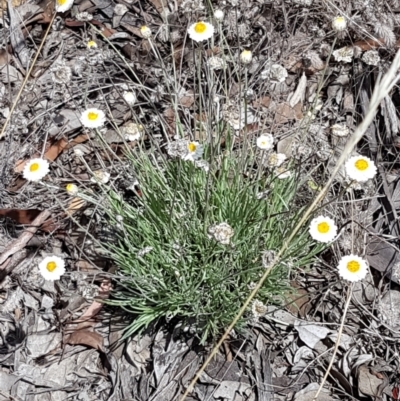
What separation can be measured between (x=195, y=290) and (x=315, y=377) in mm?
531

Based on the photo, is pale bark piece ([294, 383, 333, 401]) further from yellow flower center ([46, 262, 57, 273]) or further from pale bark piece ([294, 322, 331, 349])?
yellow flower center ([46, 262, 57, 273])

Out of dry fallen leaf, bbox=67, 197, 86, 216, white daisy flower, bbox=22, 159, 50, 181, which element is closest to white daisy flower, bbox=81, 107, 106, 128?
white daisy flower, bbox=22, 159, 50, 181

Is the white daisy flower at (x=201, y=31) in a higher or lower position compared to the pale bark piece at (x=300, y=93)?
lower

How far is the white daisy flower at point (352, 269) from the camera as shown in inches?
74.2

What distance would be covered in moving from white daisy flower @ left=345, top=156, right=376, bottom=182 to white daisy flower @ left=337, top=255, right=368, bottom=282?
285 mm

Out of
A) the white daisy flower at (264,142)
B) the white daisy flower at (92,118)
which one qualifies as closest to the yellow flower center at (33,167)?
the white daisy flower at (92,118)

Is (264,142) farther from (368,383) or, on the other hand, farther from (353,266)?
(368,383)

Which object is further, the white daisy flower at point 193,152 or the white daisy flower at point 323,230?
the white daisy flower at point 193,152

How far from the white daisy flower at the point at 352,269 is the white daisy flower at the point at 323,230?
4.9 inches

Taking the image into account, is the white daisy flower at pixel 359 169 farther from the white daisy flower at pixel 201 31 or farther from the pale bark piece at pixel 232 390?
the pale bark piece at pixel 232 390

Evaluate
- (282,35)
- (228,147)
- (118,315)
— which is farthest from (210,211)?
(282,35)

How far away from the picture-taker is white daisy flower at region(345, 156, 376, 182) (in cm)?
175

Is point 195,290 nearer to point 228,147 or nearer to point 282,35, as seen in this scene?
point 228,147

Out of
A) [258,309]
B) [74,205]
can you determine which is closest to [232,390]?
[258,309]
